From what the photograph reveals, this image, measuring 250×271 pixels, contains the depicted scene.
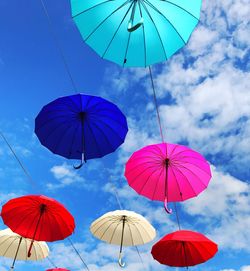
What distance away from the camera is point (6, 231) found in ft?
48.5

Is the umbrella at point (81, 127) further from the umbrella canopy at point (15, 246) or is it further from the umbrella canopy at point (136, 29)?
the umbrella canopy at point (15, 246)

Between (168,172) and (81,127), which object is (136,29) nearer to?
(81,127)

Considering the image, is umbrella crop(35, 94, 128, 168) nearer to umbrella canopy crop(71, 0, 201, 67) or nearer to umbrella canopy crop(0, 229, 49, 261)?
umbrella canopy crop(71, 0, 201, 67)

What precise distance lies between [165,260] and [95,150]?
168 inches

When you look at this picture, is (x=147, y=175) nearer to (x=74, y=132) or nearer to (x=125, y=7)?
(x=74, y=132)

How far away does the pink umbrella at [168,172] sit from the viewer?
1052 centimetres

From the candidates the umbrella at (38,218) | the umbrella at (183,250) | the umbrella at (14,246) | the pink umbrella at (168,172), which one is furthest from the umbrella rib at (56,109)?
the umbrella at (14,246)

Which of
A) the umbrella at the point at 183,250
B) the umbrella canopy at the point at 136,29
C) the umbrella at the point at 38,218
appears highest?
the umbrella canopy at the point at 136,29

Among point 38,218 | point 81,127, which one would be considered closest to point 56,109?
point 81,127

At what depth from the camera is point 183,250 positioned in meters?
11.9

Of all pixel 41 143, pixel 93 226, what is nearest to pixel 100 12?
pixel 41 143

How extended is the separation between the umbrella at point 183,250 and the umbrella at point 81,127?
3150 millimetres

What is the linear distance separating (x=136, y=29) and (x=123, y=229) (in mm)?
7740

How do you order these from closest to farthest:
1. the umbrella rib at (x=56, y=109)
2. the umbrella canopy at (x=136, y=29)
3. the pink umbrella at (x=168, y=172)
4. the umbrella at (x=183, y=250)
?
the umbrella canopy at (x=136, y=29) < the umbrella rib at (x=56, y=109) < the pink umbrella at (x=168, y=172) < the umbrella at (x=183, y=250)
